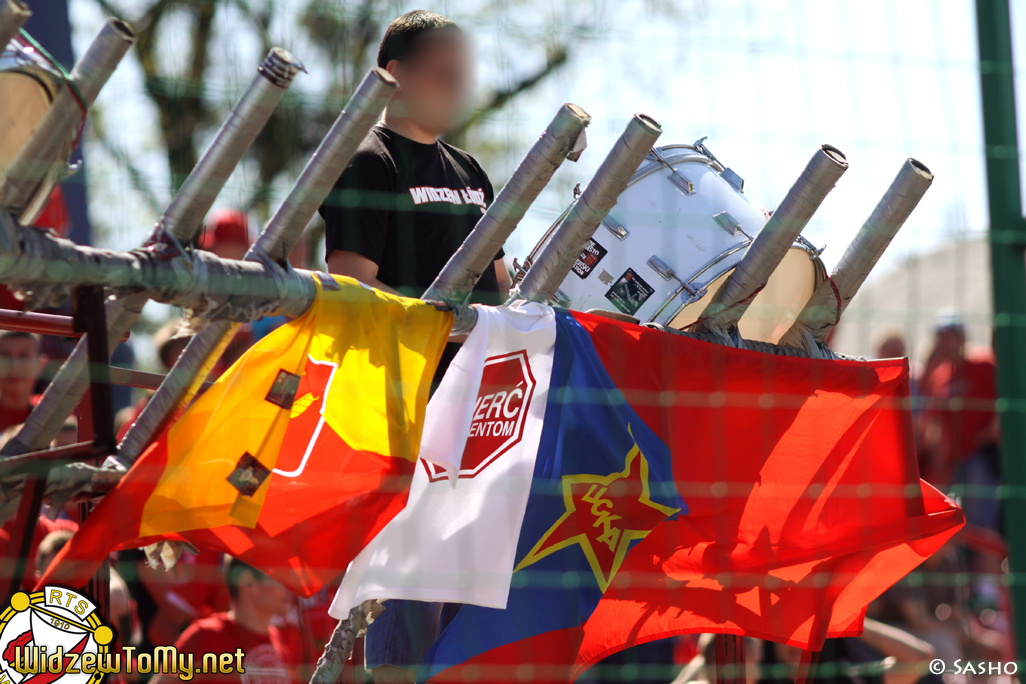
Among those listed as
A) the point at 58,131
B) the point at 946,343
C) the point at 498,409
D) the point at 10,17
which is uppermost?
the point at 10,17

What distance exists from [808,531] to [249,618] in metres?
1.71

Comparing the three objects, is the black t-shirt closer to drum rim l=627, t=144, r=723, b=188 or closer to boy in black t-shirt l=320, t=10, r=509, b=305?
boy in black t-shirt l=320, t=10, r=509, b=305

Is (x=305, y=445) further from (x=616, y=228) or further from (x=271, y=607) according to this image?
(x=271, y=607)

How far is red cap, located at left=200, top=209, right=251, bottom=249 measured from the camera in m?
3.32

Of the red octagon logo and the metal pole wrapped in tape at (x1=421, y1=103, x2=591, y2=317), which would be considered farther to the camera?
the red octagon logo

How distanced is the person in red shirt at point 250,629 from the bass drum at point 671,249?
1.41 meters

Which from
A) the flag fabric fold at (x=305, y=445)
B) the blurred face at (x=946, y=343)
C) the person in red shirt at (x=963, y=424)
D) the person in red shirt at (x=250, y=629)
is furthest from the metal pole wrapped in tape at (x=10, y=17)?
the blurred face at (x=946, y=343)

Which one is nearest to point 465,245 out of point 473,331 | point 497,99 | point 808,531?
point 473,331

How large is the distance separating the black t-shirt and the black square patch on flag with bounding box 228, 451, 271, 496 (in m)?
0.70

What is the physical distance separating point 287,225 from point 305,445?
14.1 inches

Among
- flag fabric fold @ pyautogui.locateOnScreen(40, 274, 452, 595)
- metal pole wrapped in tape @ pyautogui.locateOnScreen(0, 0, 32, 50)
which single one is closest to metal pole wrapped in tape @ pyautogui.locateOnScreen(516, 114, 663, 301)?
flag fabric fold @ pyautogui.locateOnScreen(40, 274, 452, 595)

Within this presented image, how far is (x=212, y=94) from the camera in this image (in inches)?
92.3

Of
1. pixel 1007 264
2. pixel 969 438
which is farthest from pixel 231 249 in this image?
pixel 969 438

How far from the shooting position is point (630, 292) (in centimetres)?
227
